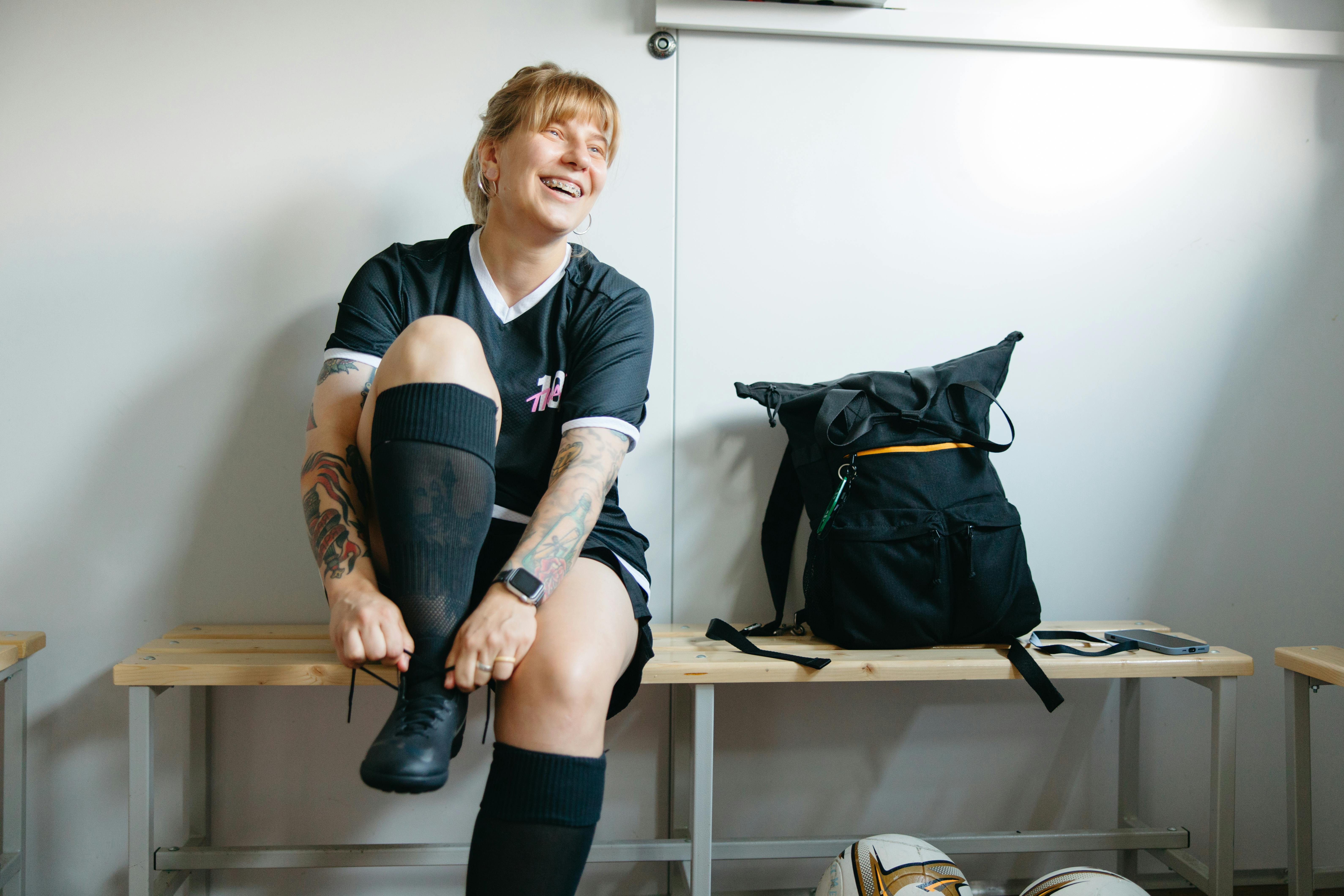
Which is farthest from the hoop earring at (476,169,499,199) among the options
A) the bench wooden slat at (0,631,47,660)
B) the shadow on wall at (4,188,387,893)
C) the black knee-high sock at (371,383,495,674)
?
the bench wooden slat at (0,631,47,660)

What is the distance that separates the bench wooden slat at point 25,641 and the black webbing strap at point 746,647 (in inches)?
44.7

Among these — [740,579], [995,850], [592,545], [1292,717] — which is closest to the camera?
[592,545]

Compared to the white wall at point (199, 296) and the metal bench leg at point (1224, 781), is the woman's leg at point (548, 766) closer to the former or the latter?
the white wall at point (199, 296)

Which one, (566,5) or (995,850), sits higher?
(566,5)

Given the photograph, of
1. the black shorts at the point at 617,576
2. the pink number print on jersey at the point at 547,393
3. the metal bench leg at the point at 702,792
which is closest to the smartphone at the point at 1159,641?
the metal bench leg at the point at 702,792

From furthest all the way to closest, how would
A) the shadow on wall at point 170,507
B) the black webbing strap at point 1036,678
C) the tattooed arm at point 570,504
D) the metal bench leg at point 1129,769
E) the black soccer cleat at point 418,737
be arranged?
the metal bench leg at point 1129,769, the shadow on wall at point 170,507, the black webbing strap at point 1036,678, the tattooed arm at point 570,504, the black soccer cleat at point 418,737

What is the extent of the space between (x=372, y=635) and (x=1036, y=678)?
973 millimetres

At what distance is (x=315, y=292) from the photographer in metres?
1.46

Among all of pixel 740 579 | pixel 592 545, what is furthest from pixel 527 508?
pixel 740 579

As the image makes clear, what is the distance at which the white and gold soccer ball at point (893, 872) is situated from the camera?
113cm

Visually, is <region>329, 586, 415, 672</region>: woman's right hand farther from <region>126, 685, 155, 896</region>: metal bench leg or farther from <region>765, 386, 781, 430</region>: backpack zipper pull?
<region>765, 386, 781, 430</region>: backpack zipper pull

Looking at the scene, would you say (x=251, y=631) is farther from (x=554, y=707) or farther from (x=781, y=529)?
(x=781, y=529)

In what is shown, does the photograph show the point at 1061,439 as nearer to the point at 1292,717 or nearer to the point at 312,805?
the point at 1292,717

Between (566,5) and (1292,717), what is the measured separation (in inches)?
69.0
